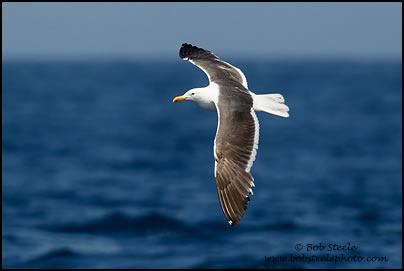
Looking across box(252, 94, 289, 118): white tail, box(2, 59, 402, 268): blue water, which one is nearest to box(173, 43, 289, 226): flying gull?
box(252, 94, 289, 118): white tail

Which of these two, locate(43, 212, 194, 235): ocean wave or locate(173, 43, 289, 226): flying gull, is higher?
locate(43, 212, 194, 235): ocean wave

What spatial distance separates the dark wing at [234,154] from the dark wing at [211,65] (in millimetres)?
1348

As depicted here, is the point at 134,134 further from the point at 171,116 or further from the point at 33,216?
the point at 33,216

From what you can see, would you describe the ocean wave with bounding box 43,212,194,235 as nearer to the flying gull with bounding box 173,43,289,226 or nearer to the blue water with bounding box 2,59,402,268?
the blue water with bounding box 2,59,402,268

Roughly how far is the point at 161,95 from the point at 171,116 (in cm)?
2477

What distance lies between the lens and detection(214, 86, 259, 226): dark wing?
9773mm

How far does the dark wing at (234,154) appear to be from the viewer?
9773mm

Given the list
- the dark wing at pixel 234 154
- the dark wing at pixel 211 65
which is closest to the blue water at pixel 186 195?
the dark wing at pixel 211 65

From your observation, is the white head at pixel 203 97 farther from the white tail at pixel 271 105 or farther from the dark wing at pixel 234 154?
the white tail at pixel 271 105

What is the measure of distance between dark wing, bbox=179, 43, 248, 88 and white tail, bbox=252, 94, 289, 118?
2.49ft

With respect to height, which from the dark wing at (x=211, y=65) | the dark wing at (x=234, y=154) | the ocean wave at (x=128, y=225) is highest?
the ocean wave at (x=128, y=225)

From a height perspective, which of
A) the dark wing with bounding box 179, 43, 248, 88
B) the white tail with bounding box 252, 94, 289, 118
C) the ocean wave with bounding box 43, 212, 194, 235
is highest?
the ocean wave with bounding box 43, 212, 194, 235

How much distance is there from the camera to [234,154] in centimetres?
1013

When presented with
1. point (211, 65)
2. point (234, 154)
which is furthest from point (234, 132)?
point (211, 65)
